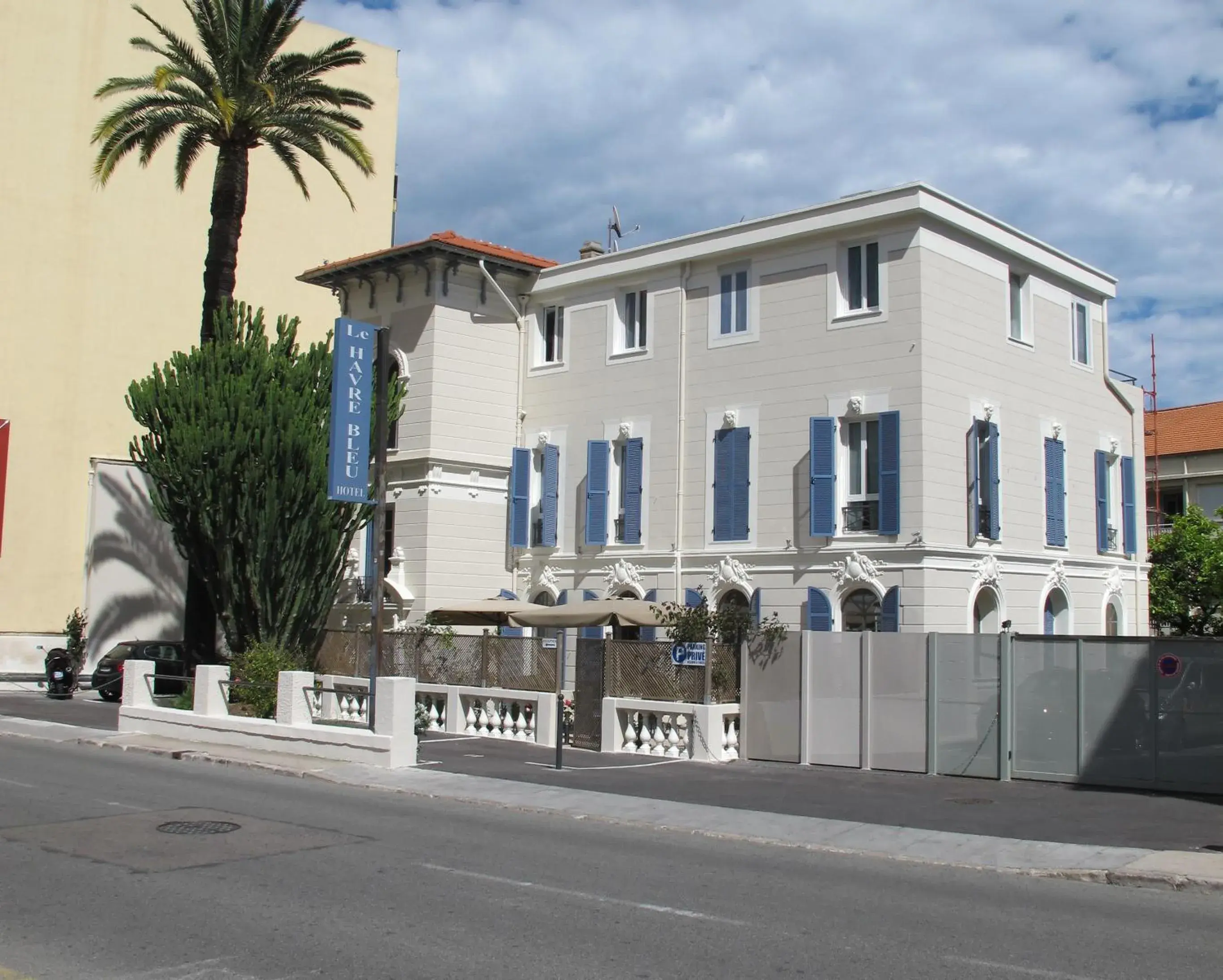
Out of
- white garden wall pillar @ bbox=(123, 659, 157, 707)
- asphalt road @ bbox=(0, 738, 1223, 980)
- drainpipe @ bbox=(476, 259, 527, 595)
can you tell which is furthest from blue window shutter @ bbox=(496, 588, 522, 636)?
asphalt road @ bbox=(0, 738, 1223, 980)

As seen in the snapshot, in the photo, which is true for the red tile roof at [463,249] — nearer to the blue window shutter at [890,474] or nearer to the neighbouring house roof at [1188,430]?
the blue window shutter at [890,474]

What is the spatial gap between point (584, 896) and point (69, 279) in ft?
119

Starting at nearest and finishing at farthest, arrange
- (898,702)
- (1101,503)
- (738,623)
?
(898,702) → (738,623) → (1101,503)

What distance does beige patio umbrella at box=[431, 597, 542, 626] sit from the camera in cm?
2428

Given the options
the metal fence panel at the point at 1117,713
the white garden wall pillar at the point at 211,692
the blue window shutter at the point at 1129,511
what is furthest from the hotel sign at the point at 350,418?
the blue window shutter at the point at 1129,511

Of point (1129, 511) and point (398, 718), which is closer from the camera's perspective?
point (398, 718)

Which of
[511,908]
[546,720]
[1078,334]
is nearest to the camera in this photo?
[511,908]

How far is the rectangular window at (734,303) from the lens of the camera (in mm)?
26766

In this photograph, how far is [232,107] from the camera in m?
24.0

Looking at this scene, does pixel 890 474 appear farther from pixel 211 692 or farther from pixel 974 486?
pixel 211 692

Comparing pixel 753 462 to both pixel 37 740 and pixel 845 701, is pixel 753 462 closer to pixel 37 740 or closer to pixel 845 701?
pixel 845 701

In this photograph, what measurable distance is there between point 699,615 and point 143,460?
1139 centimetres

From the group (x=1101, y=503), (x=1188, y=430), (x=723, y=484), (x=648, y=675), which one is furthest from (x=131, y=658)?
(x=1188, y=430)

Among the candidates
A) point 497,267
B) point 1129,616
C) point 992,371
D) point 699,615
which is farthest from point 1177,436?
point 699,615
